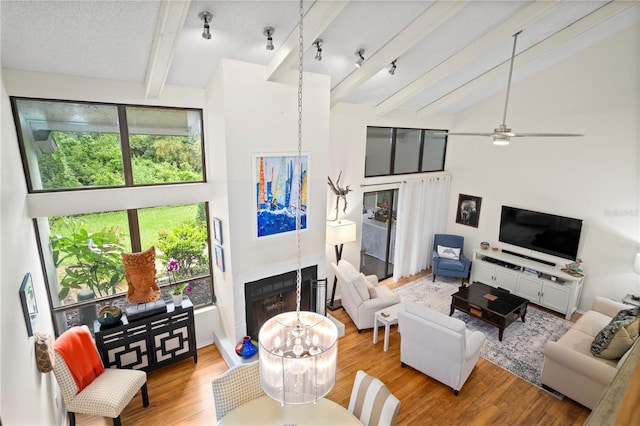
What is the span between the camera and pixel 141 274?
3.87 m

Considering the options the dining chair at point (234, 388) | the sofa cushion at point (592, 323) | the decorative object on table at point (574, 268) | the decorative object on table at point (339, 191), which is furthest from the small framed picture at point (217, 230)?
the decorative object on table at point (574, 268)

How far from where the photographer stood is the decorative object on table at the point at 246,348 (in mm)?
4113

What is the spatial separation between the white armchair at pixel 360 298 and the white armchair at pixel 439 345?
86 cm

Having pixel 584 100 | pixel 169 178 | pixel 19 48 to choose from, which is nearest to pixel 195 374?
pixel 169 178

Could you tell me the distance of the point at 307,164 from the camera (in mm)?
4391

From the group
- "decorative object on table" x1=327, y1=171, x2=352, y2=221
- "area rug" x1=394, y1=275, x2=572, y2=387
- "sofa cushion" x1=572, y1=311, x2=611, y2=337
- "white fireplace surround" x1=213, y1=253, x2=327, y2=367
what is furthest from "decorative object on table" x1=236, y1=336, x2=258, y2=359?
"sofa cushion" x1=572, y1=311, x2=611, y2=337

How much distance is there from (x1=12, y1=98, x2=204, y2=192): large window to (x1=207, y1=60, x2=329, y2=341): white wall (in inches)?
19.6

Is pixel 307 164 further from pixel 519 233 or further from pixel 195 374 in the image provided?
pixel 519 233

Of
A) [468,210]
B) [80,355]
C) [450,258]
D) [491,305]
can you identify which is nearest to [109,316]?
[80,355]

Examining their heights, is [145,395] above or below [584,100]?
below

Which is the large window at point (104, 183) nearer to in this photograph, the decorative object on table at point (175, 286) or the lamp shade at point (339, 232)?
the decorative object on table at point (175, 286)

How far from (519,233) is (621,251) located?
146 centimetres

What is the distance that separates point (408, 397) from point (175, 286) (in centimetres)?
327

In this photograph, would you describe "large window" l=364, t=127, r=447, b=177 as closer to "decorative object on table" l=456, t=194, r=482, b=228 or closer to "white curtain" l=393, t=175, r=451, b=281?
"white curtain" l=393, t=175, r=451, b=281
